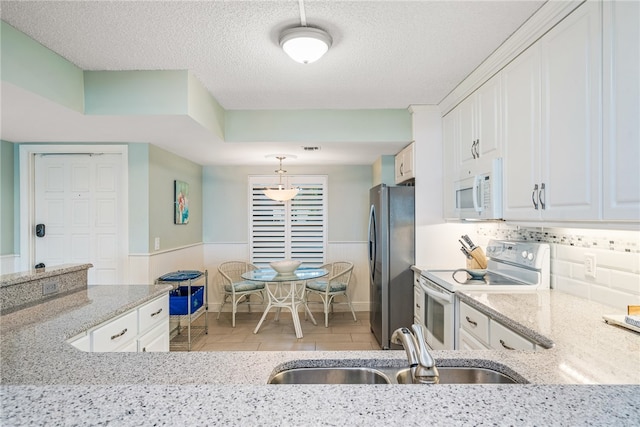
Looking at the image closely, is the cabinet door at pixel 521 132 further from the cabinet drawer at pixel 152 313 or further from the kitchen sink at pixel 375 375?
the cabinet drawer at pixel 152 313

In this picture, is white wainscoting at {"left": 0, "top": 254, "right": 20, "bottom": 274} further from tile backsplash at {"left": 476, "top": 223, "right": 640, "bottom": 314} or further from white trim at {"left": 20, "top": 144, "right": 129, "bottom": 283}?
tile backsplash at {"left": 476, "top": 223, "right": 640, "bottom": 314}

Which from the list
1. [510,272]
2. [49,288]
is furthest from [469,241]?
[49,288]

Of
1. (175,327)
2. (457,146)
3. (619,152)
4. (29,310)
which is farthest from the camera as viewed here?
(175,327)

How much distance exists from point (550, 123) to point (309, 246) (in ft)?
12.5

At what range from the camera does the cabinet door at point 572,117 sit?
1512 mm

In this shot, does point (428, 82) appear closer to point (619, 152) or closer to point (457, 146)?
→ point (457, 146)

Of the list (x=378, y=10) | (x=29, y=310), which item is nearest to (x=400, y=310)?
(x=378, y=10)

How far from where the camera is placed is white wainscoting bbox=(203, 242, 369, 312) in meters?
5.14

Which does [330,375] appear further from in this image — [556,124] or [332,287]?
[332,287]

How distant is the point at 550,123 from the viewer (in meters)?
1.82

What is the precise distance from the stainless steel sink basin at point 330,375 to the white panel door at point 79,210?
314 centimetres

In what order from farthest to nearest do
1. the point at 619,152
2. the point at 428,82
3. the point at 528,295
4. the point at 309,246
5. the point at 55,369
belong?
the point at 309,246, the point at 428,82, the point at 528,295, the point at 619,152, the point at 55,369

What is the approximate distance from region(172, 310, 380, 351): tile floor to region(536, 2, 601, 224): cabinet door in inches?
99.9

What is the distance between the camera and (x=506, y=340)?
5.61ft
